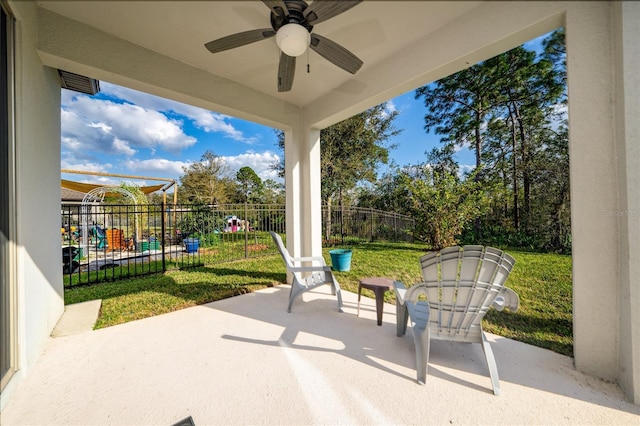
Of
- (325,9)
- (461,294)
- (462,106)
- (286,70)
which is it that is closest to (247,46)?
(286,70)

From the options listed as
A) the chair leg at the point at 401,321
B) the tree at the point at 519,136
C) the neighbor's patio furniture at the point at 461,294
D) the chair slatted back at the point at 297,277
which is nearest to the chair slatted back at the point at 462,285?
the neighbor's patio furniture at the point at 461,294

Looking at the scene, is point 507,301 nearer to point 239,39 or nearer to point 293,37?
point 293,37

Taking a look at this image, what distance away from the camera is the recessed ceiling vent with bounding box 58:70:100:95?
3.14 metres

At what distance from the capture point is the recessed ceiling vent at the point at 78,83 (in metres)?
3.14

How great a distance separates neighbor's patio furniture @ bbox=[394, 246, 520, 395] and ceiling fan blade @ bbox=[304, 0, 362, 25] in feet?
6.45

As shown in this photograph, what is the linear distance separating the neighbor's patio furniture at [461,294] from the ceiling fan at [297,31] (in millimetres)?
2001

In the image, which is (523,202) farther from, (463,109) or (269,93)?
(269,93)

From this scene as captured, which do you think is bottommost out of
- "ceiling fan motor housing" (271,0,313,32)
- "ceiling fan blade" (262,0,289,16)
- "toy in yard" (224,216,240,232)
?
"toy in yard" (224,216,240,232)

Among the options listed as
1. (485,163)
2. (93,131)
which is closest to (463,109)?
(485,163)

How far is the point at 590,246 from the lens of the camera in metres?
1.80

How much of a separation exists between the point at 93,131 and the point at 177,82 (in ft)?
73.3

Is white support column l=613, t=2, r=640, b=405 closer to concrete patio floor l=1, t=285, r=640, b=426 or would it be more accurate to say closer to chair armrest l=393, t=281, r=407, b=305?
concrete patio floor l=1, t=285, r=640, b=426

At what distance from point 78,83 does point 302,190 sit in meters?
3.76

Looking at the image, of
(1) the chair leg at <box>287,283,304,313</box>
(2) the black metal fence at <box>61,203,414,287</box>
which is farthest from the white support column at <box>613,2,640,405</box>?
(2) the black metal fence at <box>61,203,414,287</box>
